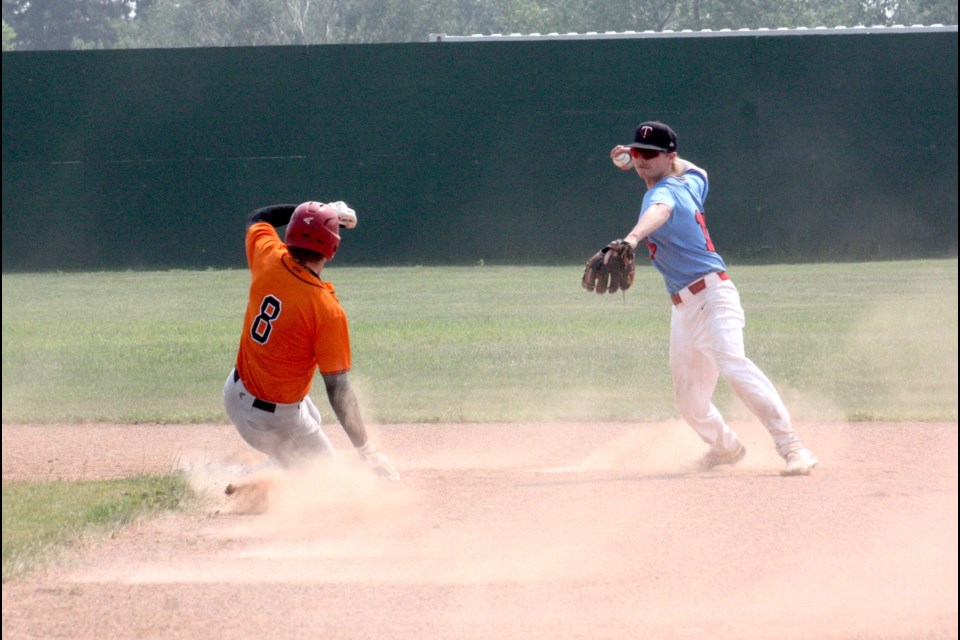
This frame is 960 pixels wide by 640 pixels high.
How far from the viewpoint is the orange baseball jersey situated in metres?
5.33

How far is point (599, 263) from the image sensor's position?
5.84 m

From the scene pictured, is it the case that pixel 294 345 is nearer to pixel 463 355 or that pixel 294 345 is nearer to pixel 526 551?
pixel 526 551

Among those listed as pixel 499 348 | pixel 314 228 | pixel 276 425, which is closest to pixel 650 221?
pixel 314 228

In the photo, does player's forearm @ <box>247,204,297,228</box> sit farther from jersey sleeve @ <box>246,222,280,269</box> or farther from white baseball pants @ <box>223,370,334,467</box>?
white baseball pants @ <box>223,370,334,467</box>

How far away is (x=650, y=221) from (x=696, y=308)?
22.0 inches

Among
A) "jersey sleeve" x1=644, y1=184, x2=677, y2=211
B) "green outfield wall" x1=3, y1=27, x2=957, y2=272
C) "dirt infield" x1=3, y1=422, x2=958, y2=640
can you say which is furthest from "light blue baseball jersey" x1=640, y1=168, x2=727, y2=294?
"green outfield wall" x1=3, y1=27, x2=957, y2=272

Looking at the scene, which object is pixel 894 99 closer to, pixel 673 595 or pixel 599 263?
pixel 599 263

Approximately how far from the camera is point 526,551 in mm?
4828

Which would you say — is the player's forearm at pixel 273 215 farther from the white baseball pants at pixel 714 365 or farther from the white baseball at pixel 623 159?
the white baseball pants at pixel 714 365

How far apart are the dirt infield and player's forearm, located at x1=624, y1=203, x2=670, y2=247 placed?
1168 millimetres

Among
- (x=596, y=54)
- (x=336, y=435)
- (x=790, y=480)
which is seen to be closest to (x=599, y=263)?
(x=790, y=480)

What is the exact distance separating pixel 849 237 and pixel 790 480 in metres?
17.3

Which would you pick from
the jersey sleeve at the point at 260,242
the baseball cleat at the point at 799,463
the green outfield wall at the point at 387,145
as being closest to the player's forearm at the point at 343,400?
the jersey sleeve at the point at 260,242

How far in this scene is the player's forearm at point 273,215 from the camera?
6113 millimetres
